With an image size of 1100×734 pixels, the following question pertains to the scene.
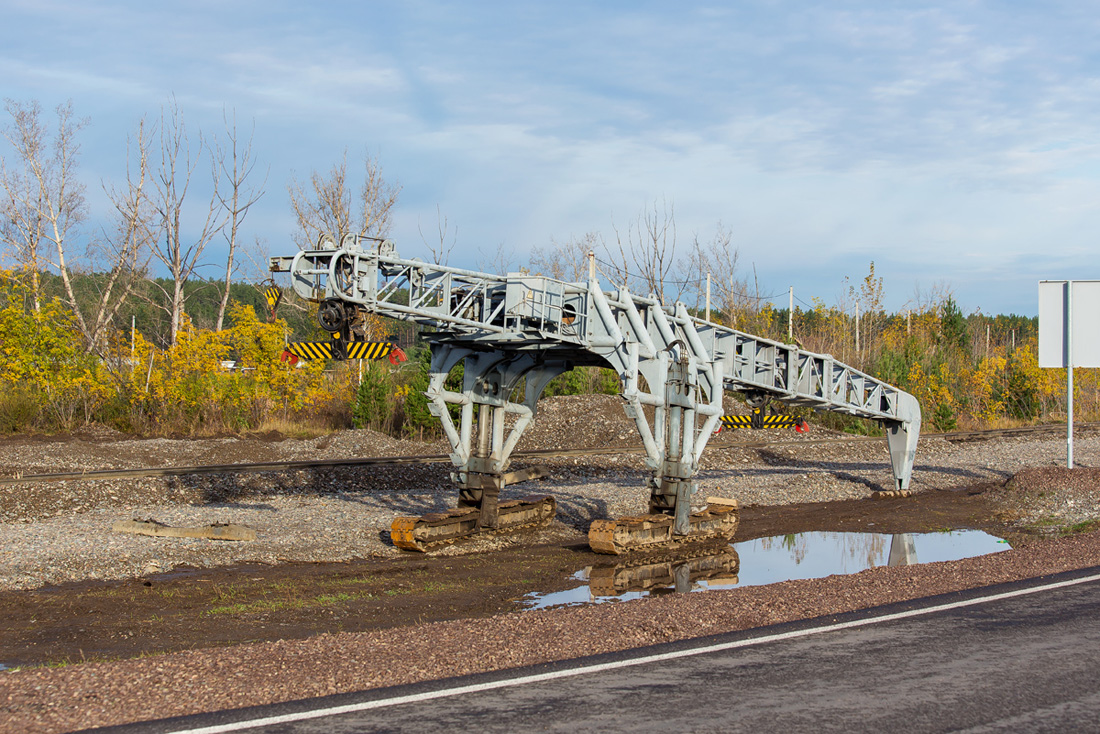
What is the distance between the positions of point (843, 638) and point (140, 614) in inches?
327

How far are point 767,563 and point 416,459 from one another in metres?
13.4

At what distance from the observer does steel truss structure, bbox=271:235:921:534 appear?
1452 cm

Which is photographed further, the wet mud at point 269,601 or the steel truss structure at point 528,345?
the steel truss structure at point 528,345

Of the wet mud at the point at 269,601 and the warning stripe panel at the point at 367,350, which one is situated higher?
the warning stripe panel at the point at 367,350

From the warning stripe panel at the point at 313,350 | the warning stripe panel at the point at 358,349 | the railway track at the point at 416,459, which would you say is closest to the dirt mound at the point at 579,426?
the railway track at the point at 416,459

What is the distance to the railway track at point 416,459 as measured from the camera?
22172 mm

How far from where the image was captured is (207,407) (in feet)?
119

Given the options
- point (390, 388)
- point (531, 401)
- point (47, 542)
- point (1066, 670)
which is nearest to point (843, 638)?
point (1066, 670)

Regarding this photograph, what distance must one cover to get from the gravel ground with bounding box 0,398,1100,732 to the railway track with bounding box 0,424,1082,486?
0.30 metres

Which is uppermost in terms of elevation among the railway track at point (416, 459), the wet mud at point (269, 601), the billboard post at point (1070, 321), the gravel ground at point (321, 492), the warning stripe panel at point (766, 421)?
the billboard post at point (1070, 321)

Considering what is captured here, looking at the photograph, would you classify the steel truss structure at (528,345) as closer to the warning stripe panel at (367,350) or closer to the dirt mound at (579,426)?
the warning stripe panel at (367,350)

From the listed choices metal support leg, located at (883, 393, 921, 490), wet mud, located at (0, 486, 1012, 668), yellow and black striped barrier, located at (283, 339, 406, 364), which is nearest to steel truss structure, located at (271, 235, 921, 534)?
yellow and black striped barrier, located at (283, 339, 406, 364)

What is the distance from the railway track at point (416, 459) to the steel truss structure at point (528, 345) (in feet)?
26.4

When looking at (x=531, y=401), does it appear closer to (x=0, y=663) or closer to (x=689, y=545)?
(x=689, y=545)
